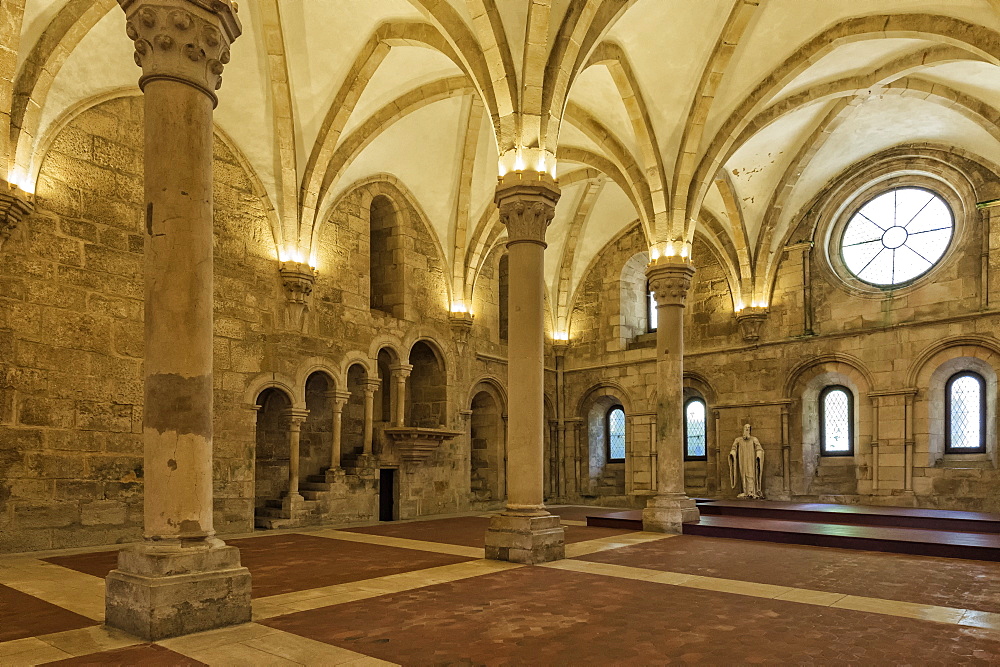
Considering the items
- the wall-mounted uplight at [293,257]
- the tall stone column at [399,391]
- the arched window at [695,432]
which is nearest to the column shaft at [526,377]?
the wall-mounted uplight at [293,257]

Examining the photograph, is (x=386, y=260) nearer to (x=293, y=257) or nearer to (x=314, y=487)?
(x=293, y=257)

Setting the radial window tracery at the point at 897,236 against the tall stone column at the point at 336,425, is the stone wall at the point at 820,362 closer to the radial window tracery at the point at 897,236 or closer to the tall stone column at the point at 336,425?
the radial window tracery at the point at 897,236

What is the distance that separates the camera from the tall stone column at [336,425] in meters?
14.9

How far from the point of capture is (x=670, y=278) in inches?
513

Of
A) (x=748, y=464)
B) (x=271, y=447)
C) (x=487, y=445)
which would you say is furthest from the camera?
(x=487, y=445)

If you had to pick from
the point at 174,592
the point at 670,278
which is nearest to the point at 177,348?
the point at 174,592

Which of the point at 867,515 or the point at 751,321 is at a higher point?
the point at 751,321

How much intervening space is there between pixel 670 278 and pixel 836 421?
7226 millimetres

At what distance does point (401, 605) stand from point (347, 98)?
383 inches

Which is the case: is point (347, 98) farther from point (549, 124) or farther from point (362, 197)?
point (549, 124)

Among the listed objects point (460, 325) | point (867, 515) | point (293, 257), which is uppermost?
point (293, 257)

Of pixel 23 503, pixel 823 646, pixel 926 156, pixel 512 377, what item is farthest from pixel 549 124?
pixel 926 156

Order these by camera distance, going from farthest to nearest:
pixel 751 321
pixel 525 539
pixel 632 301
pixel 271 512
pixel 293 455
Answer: pixel 632 301
pixel 751 321
pixel 293 455
pixel 271 512
pixel 525 539

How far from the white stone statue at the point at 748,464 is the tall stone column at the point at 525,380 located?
9.45m
